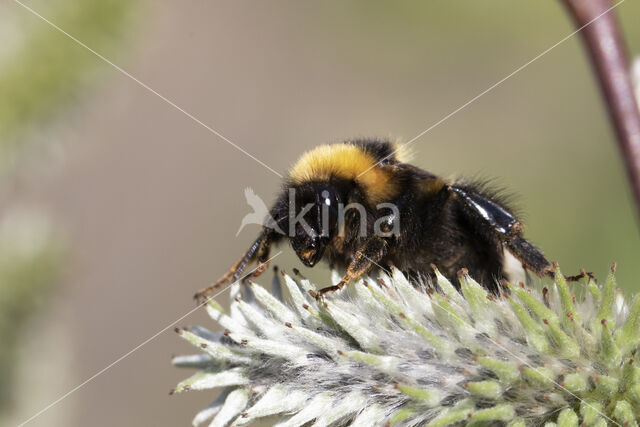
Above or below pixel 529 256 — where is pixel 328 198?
above

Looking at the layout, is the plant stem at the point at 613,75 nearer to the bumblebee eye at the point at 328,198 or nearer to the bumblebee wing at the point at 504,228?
the bumblebee wing at the point at 504,228

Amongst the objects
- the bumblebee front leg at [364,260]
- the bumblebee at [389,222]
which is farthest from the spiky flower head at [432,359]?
the bumblebee at [389,222]

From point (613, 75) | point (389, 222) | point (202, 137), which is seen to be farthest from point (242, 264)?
point (202, 137)

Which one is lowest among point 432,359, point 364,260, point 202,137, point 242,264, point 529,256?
point 432,359

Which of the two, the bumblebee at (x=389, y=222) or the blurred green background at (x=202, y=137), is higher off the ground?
the blurred green background at (x=202, y=137)

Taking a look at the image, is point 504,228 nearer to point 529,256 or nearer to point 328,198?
point 529,256

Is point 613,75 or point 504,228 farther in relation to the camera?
point 504,228

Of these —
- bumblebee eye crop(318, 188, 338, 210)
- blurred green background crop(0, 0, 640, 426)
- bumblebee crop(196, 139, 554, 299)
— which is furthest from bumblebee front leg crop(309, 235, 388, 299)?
blurred green background crop(0, 0, 640, 426)

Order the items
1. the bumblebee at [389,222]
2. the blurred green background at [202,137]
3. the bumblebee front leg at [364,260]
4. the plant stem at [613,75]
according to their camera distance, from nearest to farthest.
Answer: the plant stem at [613,75], the bumblebee front leg at [364,260], the bumblebee at [389,222], the blurred green background at [202,137]
